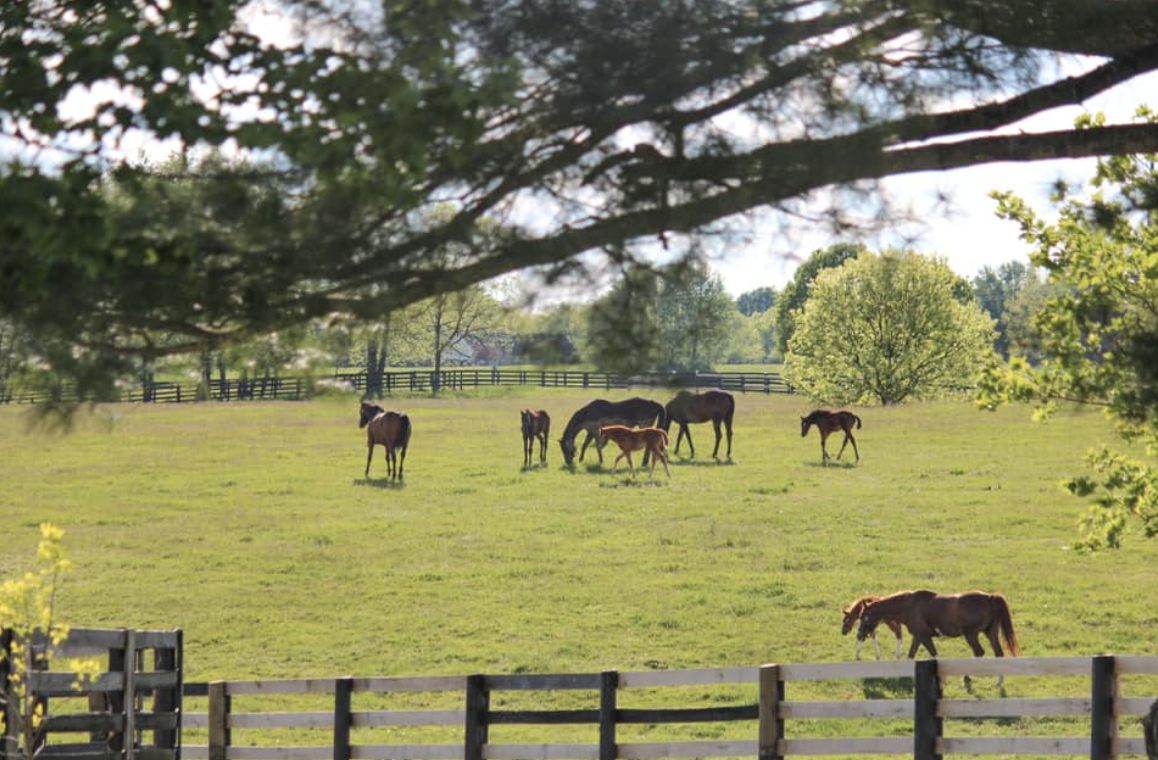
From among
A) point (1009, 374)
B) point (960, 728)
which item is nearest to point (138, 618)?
point (960, 728)

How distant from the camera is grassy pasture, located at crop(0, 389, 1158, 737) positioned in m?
24.7

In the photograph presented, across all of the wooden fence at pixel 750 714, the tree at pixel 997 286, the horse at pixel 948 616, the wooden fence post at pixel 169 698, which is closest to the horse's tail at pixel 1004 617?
the horse at pixel 948 616

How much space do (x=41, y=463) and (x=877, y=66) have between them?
1522 inches

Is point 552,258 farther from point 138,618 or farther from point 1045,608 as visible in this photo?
point 138,618

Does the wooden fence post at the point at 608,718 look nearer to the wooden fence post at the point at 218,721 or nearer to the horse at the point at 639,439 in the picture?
the wooden fence post at the point at 218,721

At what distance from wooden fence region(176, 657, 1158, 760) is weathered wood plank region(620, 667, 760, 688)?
1cm

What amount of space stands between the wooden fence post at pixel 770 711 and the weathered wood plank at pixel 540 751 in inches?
62.2

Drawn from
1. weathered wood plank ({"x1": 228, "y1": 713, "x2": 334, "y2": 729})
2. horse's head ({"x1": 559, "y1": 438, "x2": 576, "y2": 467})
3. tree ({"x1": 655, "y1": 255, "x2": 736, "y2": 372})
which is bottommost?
weathered wood plank ({"x1": 228, "y1": 713, "x2": 334, "y2": 729})

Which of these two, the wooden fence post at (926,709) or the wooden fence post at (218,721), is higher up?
the wooden fence post at (926,709)

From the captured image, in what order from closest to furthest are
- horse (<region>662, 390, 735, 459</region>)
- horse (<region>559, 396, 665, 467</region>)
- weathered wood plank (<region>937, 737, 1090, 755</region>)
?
weathered wood plank (<region>937, 737, 1090, 755</region>), horse (<region>559, 396, 665, 467</region>), horse (<region>662, 390, 735, 459</region>)

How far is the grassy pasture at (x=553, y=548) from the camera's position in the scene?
81.0ft

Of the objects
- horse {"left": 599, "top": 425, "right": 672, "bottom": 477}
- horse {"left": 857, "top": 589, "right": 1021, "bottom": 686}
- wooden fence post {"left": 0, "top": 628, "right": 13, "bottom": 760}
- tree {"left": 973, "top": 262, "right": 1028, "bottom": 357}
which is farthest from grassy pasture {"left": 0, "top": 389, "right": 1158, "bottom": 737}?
tree {"left": 973, "top": 262, "right": 1028, "bottom": 357}

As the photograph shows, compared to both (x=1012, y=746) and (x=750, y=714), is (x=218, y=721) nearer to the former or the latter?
(x=750, y=714)

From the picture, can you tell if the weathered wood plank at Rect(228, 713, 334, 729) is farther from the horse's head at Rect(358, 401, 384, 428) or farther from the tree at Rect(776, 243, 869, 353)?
the tree at Rect(776, 243, 869, 353)
